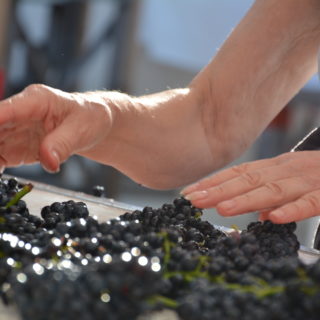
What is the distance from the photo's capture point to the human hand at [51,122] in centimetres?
108

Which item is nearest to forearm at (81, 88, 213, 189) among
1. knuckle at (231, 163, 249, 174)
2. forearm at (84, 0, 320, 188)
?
forearm at (84, 0, 320, 188)

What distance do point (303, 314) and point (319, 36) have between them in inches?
39.9

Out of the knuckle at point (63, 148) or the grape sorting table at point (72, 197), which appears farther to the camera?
the grape sorting table at point (72, 197)

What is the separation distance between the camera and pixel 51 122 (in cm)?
117

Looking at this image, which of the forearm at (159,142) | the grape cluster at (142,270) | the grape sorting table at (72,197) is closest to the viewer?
the grape cluster at (142,270)

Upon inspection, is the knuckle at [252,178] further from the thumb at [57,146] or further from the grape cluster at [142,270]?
the thumb at [57,146]

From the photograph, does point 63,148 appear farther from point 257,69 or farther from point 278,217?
point 257,69

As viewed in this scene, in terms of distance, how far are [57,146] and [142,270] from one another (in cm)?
41

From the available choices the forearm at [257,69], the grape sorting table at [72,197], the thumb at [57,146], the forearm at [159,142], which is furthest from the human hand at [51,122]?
the forearm at [257,69]

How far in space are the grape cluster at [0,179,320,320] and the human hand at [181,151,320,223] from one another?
3cm

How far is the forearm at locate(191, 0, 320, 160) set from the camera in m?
1.60

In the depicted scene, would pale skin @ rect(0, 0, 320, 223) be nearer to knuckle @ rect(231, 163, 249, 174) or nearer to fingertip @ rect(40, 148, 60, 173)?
knuckle @ rect(231, 163, 249, 174)

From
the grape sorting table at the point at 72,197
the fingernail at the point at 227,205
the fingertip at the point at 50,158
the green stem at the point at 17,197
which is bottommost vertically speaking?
the grape sorting table at the point at 72,197

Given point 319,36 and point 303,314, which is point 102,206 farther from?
point 303,314
